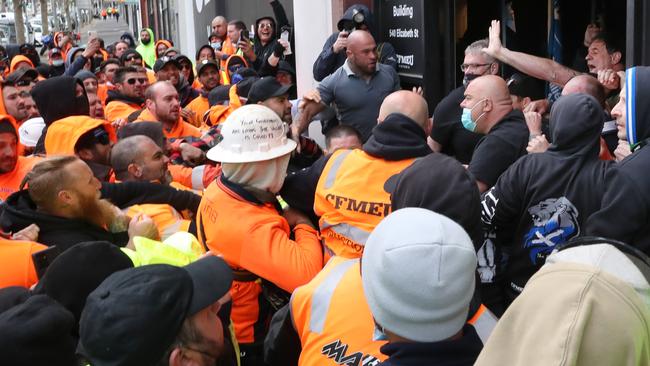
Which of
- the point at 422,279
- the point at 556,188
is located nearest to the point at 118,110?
the point at 556,188

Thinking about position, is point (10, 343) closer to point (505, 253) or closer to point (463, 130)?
point (505, 253)

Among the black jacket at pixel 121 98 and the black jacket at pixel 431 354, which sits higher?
the black jacket at pixel 121 98

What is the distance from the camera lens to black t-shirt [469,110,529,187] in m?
4.15

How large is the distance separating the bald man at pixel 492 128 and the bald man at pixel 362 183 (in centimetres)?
74

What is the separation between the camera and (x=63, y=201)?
367 cm

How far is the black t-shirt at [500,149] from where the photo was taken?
415 centimetres

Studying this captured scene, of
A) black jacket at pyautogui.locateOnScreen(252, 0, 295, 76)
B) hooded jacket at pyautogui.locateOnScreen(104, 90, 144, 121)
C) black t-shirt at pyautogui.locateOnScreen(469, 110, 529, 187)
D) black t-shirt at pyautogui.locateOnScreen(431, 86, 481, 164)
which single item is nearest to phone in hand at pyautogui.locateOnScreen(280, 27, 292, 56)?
black jacket at pyautogui.locateOnScreen(252, 0, 295, 76)

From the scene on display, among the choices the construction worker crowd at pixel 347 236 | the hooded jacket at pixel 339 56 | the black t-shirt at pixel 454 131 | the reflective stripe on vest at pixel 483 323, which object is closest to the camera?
the construction worker crowd at pixel 347 236

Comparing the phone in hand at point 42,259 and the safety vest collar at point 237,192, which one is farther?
the safety vest collar at point 237,192

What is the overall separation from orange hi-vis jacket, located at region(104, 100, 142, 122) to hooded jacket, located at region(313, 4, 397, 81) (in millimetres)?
2044

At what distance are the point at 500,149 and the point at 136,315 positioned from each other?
2689 mm

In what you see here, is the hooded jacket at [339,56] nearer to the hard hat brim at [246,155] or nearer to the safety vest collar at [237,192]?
the hard hat brim at [246,155]

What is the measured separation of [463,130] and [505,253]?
1.87m

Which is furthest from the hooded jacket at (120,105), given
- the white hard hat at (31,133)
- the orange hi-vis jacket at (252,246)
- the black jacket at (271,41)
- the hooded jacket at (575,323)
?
the hooded jacket at (575,323)
